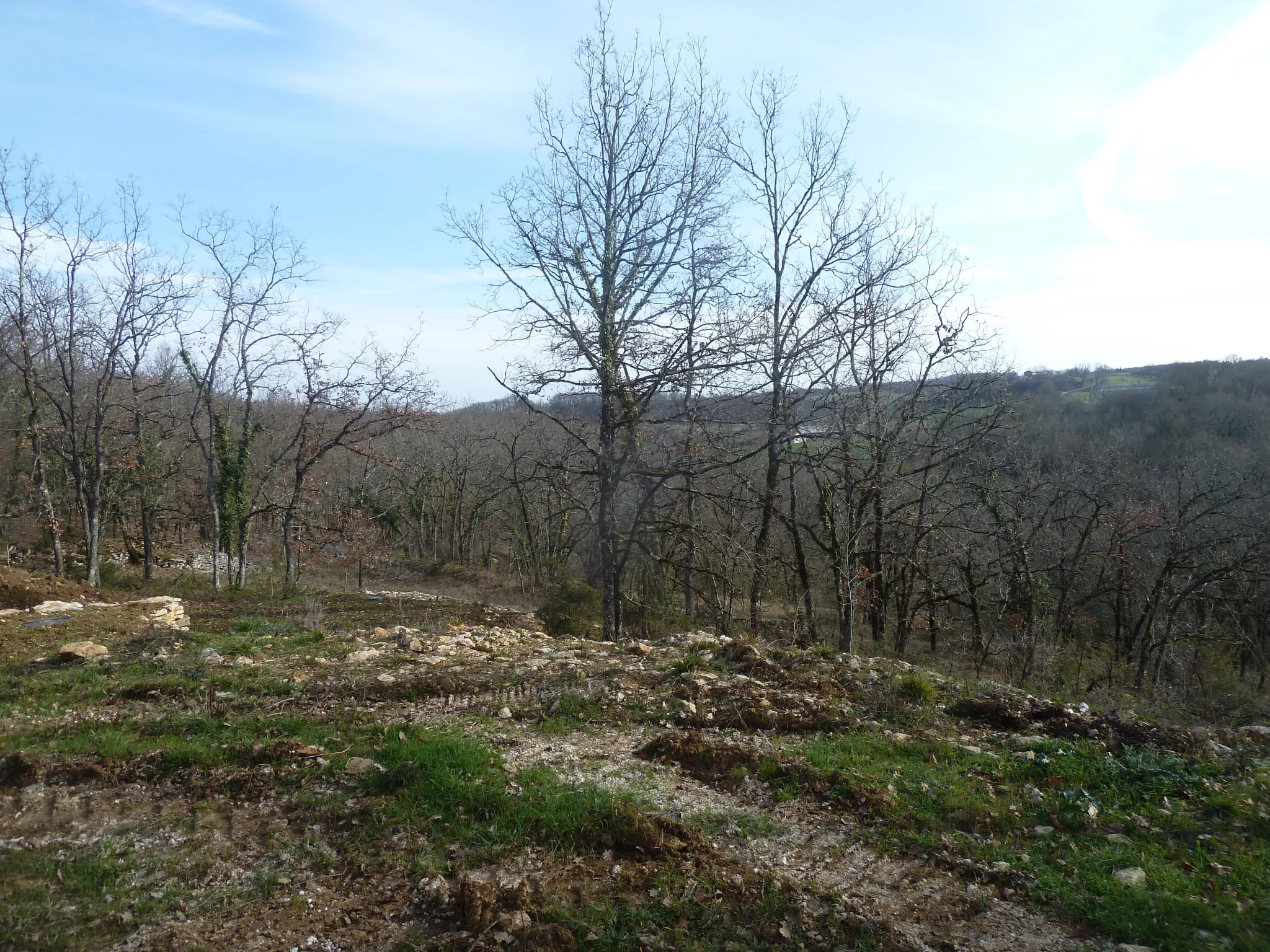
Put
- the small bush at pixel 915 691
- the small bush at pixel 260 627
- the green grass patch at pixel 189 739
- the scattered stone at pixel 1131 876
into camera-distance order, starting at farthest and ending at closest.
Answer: the small bush at pixel 260 627 → the small bush at pixel 915 691 → the green grass patch at pixel 189 739 → the scattered stone at pixel 1131 876

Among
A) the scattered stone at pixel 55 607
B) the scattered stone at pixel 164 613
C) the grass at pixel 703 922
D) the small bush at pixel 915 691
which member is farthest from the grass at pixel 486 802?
the scattered stone at pixel 55 607

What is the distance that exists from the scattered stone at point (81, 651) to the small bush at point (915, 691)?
27.0ft

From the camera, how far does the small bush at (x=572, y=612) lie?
13391mm

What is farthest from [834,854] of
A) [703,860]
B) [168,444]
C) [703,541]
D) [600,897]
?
[168,444]

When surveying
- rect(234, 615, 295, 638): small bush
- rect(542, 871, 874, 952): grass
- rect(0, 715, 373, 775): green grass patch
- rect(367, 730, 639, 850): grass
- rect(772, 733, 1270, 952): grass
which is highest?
rect(0, 715, 373, 775): green grass patch

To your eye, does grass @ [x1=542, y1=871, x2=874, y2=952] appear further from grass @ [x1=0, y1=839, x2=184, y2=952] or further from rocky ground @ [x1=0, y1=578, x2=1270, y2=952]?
grass @ [x1=0, y1=839, x2=184, y2=952]

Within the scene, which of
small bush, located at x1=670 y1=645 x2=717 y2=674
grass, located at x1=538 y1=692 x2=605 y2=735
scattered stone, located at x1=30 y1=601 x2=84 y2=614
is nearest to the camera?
grass, located at x1=538 y1=692 x2=605 y2=735

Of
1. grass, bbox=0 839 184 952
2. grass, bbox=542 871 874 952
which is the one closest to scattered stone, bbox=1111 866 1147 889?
grass, bbox=542 871 874 952

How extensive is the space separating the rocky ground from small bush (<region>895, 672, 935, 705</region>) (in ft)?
0.10

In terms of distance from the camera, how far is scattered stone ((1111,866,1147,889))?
3602mm

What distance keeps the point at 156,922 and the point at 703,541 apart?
28.3ft

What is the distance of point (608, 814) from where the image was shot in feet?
14.0

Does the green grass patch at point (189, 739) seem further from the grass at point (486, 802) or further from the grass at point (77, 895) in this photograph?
the grass at point (77, 895)

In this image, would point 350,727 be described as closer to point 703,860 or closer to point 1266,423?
point 703,860
